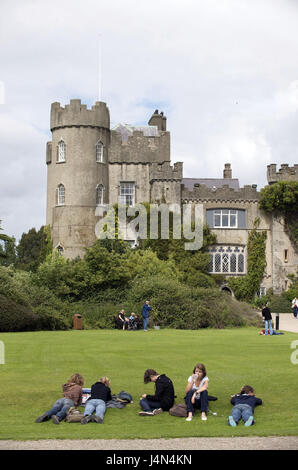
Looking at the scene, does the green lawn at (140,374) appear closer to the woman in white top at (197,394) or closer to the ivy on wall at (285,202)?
the woman in white top at (197,394)

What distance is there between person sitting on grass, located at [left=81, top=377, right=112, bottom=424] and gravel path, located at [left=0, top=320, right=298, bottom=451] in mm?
1591

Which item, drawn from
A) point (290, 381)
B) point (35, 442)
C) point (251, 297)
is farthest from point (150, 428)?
point (251, 297)

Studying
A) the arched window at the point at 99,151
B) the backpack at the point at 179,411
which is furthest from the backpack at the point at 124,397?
the arched window at the point at 99,151

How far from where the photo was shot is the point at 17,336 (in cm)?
2748

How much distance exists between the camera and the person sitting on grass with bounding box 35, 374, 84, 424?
474 inches

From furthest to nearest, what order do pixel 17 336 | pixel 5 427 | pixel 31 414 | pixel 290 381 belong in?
pixel 17 336, pixel 290 381, pixel 31 414, pixel 5 427

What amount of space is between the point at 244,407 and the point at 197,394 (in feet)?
3.13

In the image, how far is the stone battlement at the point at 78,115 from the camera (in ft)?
169

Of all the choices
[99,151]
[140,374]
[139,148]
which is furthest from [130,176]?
[140,374]

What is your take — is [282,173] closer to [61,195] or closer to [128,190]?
[128,190]

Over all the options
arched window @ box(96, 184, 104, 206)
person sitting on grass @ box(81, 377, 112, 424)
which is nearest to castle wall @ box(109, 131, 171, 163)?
arched window @ box(96, 184, 104, 206)

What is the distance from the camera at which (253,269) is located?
170ft
